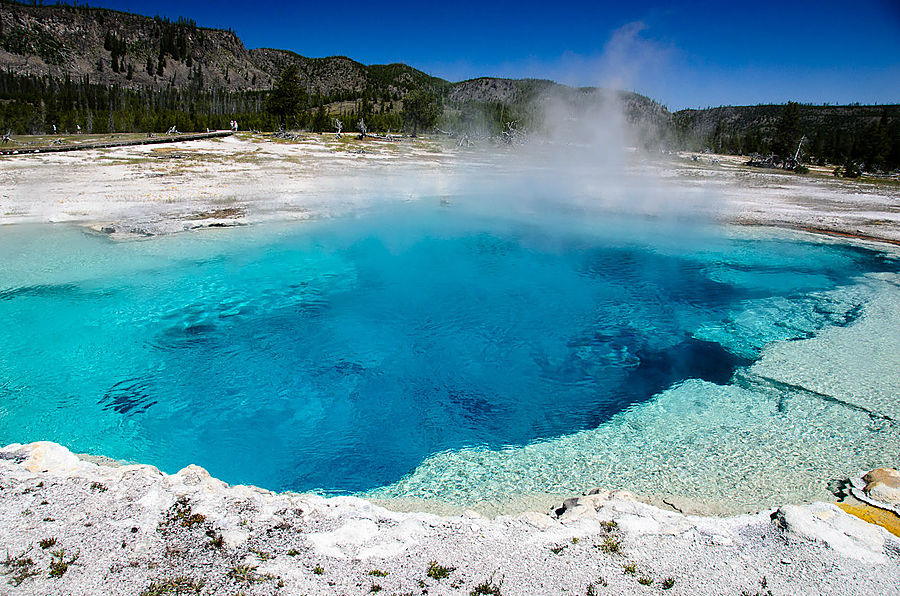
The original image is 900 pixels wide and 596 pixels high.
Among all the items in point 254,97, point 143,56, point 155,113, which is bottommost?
point 155,113

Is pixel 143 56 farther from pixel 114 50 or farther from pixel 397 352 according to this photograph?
pixel 397 352

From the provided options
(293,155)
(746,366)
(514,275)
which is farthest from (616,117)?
(746,366)

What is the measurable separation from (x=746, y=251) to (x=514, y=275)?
21.0 ft

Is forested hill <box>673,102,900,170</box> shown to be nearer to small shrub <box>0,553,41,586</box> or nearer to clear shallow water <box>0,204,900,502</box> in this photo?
clear shallow water <box>0,204,900,502</box>

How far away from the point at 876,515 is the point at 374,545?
11.7ft

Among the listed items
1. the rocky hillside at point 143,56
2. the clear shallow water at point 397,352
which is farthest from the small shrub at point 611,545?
the rocky hillside at point 143,56

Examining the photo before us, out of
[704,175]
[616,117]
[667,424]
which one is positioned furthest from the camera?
[616,117]

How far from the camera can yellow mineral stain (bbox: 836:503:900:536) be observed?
3.55 metres

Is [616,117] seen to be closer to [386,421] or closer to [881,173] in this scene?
[881,173]

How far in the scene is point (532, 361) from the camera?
23.3ft

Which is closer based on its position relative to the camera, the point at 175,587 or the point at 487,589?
the point at 175,587

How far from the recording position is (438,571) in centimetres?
298

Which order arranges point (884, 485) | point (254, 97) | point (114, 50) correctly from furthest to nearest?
1. point (114, 50)
2. point (254, 97)
3. point (884, 485)

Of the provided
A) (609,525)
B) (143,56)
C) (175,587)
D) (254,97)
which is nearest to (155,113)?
(254,97)
